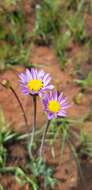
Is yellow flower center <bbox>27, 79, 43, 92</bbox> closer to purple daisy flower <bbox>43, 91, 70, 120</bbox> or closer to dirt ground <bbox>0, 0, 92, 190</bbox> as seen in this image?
purple daisy flower <bbox>43, 91, 70, 120</bbox>

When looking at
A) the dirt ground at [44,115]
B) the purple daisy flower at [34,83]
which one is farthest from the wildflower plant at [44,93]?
the dirt ground at [44,115]

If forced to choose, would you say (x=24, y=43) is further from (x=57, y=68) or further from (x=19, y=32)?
(x=57, y=68)

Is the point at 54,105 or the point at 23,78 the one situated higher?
the point at 23,78

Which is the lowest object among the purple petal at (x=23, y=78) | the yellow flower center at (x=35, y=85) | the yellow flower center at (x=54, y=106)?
the yellow flower center at (x=54, y=106)

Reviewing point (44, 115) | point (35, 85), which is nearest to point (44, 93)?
point (35, 85)

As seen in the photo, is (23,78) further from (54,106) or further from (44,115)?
(44,115)

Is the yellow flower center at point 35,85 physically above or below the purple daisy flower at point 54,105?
above

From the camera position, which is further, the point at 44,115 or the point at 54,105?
the point at 44,115

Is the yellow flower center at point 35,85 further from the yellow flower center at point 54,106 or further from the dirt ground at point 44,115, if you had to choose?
the dirt ground at point 44,115
